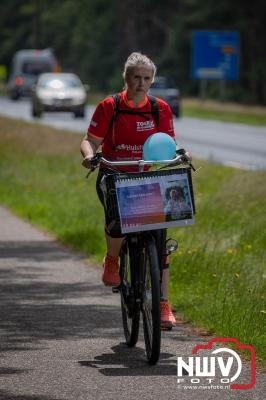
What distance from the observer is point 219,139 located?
1467 inches

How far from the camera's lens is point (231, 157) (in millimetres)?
28828

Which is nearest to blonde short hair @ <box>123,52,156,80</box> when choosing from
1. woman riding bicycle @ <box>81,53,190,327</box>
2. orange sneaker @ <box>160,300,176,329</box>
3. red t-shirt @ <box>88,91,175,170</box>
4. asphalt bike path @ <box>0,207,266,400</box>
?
woman riding bicycle @ <box>81,53,190,327</box>

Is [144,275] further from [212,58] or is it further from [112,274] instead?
[212,58]

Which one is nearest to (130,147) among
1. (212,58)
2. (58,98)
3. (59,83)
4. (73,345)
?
(73,345)

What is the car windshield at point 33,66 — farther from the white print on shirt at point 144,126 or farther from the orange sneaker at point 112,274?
the white print on shirt at point 144,126

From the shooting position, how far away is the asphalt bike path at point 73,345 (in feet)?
21.6

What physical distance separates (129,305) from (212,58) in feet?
185

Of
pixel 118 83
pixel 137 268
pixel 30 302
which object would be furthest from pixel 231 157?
pixel 118 83

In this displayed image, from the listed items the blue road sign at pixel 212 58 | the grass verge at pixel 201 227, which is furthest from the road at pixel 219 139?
the blue road sign at pixel 212 58

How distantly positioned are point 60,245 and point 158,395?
7.21 metres

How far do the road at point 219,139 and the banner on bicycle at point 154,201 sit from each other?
1425 centimetres

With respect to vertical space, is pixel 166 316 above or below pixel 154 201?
below

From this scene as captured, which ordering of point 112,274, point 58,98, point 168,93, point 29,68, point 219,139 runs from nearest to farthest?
1. point 112,274
2. point 219,139
3. point 58,98
4. point 168,93
5. point 29,68

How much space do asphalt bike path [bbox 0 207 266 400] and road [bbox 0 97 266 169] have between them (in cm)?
1132
